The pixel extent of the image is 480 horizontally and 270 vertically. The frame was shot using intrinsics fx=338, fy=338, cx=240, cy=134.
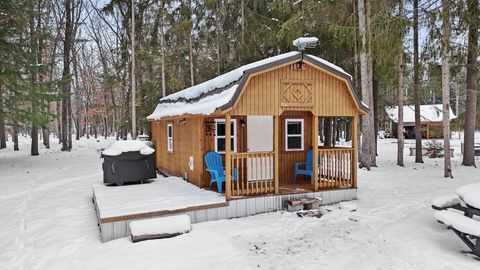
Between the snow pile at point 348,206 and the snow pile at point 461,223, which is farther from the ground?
the snow pile at point 461,223

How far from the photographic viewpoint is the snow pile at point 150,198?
243 inches

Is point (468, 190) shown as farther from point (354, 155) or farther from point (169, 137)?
point (169, 137)

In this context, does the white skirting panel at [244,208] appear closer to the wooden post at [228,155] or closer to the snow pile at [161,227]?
the wooden post at [228,155]

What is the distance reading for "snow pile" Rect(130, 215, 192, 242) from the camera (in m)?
5.50

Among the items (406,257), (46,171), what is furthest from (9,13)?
(406,257)

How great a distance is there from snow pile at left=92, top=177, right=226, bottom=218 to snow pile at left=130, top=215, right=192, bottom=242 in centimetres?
38

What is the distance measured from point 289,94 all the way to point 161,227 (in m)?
3.81

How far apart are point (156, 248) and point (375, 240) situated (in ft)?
11.4

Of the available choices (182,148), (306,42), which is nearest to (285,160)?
(182,148)

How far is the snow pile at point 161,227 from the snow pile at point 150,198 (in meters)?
0.38

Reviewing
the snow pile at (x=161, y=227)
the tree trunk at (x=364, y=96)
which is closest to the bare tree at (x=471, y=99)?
the tree trunk at (x=364, y=96)

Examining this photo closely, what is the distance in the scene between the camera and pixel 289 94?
7.35 m

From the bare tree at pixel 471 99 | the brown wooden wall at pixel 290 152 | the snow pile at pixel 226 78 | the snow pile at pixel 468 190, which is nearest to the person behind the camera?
the snow pile at pixel 468 190

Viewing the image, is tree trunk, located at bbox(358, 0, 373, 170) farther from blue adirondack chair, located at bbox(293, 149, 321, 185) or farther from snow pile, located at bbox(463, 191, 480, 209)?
snow pile, located at bbox(463, 191, 480, 209)
